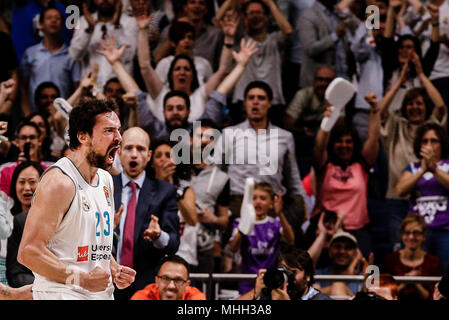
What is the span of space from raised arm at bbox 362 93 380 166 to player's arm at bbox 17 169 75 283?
3778 mm

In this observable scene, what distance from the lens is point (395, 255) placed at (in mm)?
6230

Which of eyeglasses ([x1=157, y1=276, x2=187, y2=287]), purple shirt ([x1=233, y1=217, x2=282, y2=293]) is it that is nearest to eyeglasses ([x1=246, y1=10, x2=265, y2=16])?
purple shirt ([x1=233, y1=217, x2=282, y2=293])

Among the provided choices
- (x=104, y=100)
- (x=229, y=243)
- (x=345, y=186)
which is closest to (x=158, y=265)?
(x=229, y=243)

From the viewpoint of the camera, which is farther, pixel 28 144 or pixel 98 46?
pixel 98 46

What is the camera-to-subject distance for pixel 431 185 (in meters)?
6.43

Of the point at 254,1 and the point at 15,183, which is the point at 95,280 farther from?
the point at 254,1

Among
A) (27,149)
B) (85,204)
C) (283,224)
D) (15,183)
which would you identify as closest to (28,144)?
(27,149)

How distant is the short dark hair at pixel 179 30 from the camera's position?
7156mm

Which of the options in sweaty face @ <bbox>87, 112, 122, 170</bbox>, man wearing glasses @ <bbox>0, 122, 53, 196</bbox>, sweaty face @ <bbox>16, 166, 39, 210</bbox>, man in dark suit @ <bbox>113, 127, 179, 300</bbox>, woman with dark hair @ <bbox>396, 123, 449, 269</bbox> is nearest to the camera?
sweaty face @ <bbox>87, 112, 122, 170</bbox>

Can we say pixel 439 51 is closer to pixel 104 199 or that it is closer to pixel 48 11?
pixel 48 11

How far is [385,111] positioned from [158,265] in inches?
119

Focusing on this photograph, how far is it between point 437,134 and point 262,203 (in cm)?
165

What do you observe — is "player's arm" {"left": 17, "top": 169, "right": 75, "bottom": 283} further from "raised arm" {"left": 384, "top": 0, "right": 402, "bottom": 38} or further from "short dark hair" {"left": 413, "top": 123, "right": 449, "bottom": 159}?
"raised arm" {"left": 384, "top": 0, "right": 402, "bottom": 38}

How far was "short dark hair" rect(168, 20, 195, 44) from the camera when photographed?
716 centimetres
